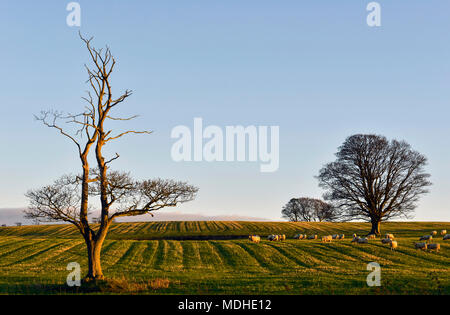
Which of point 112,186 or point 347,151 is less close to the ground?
point 347,151

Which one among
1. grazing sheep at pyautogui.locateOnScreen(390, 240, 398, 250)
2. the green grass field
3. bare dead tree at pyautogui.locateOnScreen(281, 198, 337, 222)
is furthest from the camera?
bare dead tree at pyautogui.locateOnScreen(281, 198, 337, 222)

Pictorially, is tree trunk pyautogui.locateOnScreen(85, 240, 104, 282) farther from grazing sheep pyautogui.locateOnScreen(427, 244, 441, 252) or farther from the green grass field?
grazing sheep pyautogui.locateOnScreen(427, 244, 441, 252)

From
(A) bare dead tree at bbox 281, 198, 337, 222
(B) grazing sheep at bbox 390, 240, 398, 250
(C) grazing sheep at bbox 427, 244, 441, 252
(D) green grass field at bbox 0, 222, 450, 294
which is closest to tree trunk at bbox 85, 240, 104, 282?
(D) green grass field at bbox 0, 222, 450, 294

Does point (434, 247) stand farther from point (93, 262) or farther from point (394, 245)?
point (93, 262)

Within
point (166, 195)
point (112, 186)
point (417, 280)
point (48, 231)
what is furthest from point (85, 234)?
point (48, 231)

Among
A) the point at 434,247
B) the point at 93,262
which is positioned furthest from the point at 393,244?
the point at 93,262

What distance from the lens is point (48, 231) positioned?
9475cm

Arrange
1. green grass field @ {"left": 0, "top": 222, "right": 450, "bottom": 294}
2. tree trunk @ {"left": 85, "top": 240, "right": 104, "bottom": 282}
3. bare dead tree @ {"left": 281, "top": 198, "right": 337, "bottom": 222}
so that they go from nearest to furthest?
1. green grass field @ {"left": 0, "top": 222, "right": 450, "bottom": 294}
2. tree trunk @ {"left": 85, "top": 240, "right": 104, "bottom": 282}
3. bare dead tree @ {"left": 281, "top": 198, "right": 337, "bottom": 222}

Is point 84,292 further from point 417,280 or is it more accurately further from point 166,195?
point 417,280

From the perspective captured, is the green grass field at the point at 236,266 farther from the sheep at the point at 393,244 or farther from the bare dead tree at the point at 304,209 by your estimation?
the bare dead tree at the point at 304,209

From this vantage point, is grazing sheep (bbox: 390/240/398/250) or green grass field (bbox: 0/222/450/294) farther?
grazing sheep (bbox: 390/240/398/250)

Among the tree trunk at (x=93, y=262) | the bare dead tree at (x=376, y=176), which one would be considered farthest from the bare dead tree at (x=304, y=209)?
the tree trunk at (x=93, y=262)

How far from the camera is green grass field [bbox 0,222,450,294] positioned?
820 inches
